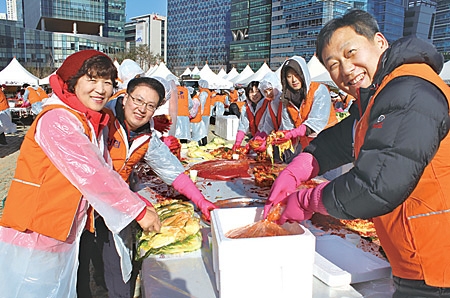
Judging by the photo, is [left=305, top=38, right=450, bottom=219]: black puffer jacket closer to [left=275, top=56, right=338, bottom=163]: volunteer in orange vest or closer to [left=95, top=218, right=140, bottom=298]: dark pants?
[left=95, top=218, right=140, bottom=298]: dark pants

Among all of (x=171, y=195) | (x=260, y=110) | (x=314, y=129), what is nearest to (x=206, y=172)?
(x=171, y=195)

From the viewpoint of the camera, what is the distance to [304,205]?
3.97 ft

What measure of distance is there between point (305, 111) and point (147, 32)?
89.7 metres

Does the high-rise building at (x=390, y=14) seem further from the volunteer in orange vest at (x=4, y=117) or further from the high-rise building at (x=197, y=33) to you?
the volunteer in orange vest at (x=4, y=117)

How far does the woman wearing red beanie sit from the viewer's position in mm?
1375

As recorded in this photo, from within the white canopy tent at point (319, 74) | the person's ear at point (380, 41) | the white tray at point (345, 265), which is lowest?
the white tray at point (345, 265)

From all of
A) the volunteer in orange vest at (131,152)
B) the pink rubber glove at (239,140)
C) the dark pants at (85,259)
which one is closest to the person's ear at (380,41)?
the volunteer in orange vest at (131,152)

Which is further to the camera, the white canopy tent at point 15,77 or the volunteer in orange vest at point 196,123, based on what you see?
the white canopy tent at point 15,77

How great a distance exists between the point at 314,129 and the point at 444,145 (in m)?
2.57

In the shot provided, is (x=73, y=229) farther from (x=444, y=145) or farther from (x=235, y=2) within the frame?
(x=235, y=2)

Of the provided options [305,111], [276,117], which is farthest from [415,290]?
[276,117]

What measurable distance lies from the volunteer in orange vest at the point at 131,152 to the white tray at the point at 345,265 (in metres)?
0.78

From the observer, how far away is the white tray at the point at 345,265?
1.48m

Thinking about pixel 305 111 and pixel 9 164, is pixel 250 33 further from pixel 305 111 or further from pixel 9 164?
pixel 305 111
